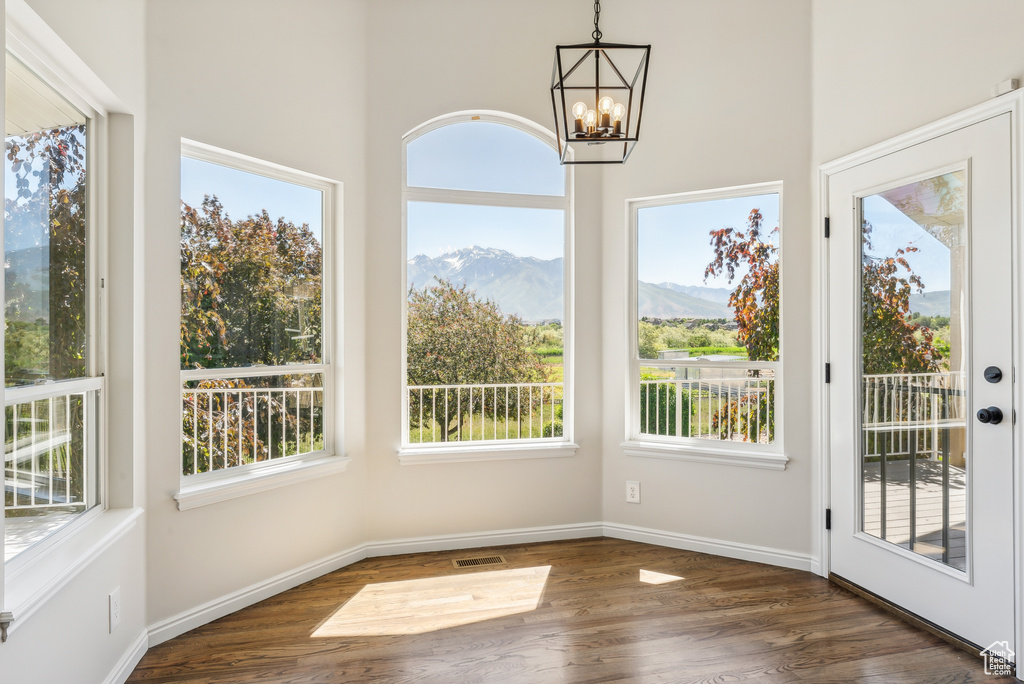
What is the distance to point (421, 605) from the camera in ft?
9.20

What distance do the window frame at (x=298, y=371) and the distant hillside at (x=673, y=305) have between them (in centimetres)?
183

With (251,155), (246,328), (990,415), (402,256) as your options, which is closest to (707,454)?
(990,415)

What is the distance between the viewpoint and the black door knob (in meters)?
2.24

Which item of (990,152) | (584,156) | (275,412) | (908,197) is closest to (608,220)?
(584,156)

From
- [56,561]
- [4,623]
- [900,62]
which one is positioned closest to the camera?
[4,623]

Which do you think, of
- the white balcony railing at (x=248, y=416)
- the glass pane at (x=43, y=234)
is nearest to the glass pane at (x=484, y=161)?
the white balcony railing at (x=248, y=416)

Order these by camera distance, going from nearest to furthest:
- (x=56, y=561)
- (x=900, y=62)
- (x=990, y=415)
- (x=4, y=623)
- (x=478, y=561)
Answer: (x=4, y=623) < (x=56, y=561) < (x=990, y=415) < (x=900, y=62) < (x=478, y=561)

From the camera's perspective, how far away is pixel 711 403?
3.53 meters

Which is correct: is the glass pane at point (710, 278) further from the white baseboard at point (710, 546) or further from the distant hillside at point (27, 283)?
the distant hillside at point (27, 283)

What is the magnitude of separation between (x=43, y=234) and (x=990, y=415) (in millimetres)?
3416

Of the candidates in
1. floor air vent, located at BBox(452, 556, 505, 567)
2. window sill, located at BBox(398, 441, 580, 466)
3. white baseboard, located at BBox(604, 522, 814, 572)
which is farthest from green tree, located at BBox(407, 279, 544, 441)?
white baseboard, located at BBox(604, 522, 814, 572)

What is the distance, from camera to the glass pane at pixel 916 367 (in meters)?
2.42

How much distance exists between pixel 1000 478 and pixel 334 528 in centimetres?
304

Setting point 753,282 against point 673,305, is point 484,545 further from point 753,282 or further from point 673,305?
point 753,282
